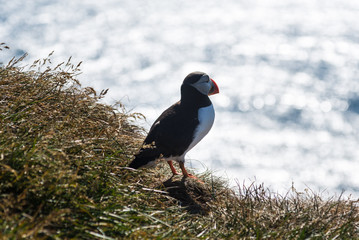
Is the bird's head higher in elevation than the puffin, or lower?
higher

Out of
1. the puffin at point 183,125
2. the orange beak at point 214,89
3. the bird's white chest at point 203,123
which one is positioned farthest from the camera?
the orange beak at point 214,89

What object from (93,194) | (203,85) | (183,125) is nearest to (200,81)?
(203,85)

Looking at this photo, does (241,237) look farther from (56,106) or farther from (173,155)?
(56,106)

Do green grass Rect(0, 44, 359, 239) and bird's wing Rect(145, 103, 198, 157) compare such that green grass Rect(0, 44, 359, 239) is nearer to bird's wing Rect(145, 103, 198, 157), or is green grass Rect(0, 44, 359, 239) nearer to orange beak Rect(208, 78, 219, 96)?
bird's wing Rect(145, 103, 198, 157)

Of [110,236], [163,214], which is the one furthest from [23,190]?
[163,214]

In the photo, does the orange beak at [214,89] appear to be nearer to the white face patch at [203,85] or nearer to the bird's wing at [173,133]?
the white face patch at [203,85]

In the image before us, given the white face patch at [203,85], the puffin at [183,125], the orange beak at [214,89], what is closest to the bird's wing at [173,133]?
the puffin at [183,125]

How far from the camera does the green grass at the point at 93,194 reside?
12.6ft

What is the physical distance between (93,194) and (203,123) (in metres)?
2.32

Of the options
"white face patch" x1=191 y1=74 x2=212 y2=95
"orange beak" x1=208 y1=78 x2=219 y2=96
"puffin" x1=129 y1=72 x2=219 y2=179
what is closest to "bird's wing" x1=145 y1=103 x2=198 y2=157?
"puffin" x1=129 y1=72 x2=219 y2=179

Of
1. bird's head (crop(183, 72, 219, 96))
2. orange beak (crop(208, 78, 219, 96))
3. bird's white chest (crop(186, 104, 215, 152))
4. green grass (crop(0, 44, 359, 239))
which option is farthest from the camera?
orange beak (crop(208, 78, 219, 96))

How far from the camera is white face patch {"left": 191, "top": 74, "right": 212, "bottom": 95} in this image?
21.1 ft

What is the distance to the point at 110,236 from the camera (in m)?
3.93

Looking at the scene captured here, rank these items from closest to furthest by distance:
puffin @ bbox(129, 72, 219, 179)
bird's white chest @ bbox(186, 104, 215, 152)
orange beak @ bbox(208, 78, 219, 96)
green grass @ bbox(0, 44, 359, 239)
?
green grass @ bbox(0, 44, 359, 239), puffin @ bbox(129, 72, 219, 179), bird's white chest @ bbox(186, 104, 215, 152), orange beak @ bbox(208, 78, 219, 96)
